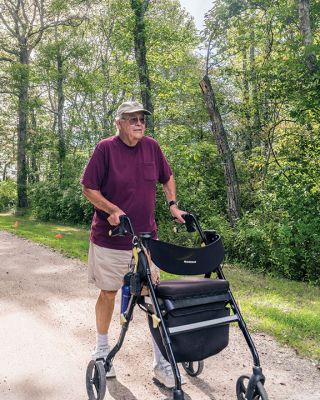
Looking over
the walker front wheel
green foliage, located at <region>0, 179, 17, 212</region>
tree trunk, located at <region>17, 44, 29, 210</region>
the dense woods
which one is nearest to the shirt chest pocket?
the walker front wheel

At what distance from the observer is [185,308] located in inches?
104

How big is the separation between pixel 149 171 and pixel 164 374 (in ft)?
5.29

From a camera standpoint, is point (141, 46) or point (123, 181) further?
point (141, 46)

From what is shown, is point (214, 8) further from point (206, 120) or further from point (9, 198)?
point (9, 198)

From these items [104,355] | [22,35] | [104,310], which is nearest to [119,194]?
[104,310]

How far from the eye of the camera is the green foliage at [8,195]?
83.5 feet

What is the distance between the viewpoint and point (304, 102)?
758 centimetres

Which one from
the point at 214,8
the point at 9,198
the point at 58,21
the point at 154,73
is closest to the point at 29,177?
the point at 9,198

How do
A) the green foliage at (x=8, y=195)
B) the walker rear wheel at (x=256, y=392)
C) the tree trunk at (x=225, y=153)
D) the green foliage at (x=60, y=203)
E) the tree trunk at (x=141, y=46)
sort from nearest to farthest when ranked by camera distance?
1. the walker rear wheel at (x=256, y=392)
2. the tree trunk at (x=225, y=153)
3. the tree trunk at (x=141, y=46)
4. the green foliage at (x=60, y=203)
5. the green foliage at (x=8, y=195)

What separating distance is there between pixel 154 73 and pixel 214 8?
214 inches

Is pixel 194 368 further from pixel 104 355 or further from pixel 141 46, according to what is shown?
pixel 141 46

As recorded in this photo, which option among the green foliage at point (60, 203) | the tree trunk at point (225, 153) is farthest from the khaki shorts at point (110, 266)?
the green foliage at point (60, 203)

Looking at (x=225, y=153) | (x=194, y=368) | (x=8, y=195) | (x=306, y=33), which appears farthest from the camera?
(x=8, y=195)

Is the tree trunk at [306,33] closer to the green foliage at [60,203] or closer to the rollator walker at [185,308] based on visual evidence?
the rollator walker at [185,308]
